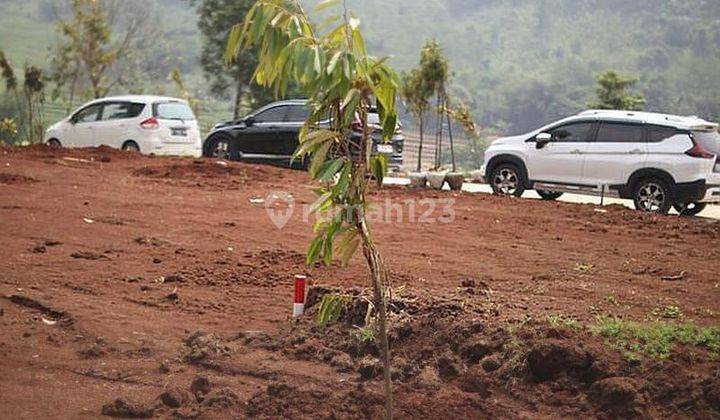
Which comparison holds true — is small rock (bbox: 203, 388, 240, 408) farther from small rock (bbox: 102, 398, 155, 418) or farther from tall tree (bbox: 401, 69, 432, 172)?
tall tree (bbox: 401, 69, 432, 172)

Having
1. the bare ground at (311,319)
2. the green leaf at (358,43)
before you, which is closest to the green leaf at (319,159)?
the green leaf at (358,43)

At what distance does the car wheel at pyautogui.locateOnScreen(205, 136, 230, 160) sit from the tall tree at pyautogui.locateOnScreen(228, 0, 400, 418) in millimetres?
19463

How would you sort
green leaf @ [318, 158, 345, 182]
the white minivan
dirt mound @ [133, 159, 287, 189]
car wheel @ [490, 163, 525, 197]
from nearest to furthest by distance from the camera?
green leaf @ [318, 158, 345, 182]
dirt mound @ [133, 159, 287, 189]
car wheel @ [490, 163, 525, 197]
the white minivan

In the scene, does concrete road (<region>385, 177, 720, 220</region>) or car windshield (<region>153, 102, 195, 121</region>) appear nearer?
concrete road (<region>385, 177, 720, 220</region>)

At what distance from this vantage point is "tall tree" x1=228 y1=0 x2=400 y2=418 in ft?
14.9

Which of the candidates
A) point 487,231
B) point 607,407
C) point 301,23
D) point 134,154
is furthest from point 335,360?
point 134,154

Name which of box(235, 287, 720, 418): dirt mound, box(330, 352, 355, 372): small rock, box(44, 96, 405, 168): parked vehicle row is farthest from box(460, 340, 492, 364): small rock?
box(44, 96, 405, 168): parked vehicle row

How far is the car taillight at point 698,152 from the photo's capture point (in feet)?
55.3

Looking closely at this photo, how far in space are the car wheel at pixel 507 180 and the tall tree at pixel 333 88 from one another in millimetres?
14436

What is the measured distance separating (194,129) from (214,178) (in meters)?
7.16

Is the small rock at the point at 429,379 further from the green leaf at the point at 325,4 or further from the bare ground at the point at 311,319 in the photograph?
the green leaf at the point at 325,4

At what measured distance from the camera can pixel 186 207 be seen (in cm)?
1416

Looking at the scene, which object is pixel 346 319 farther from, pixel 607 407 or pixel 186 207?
pixel 186 207

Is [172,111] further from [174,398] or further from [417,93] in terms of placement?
[174,398]
